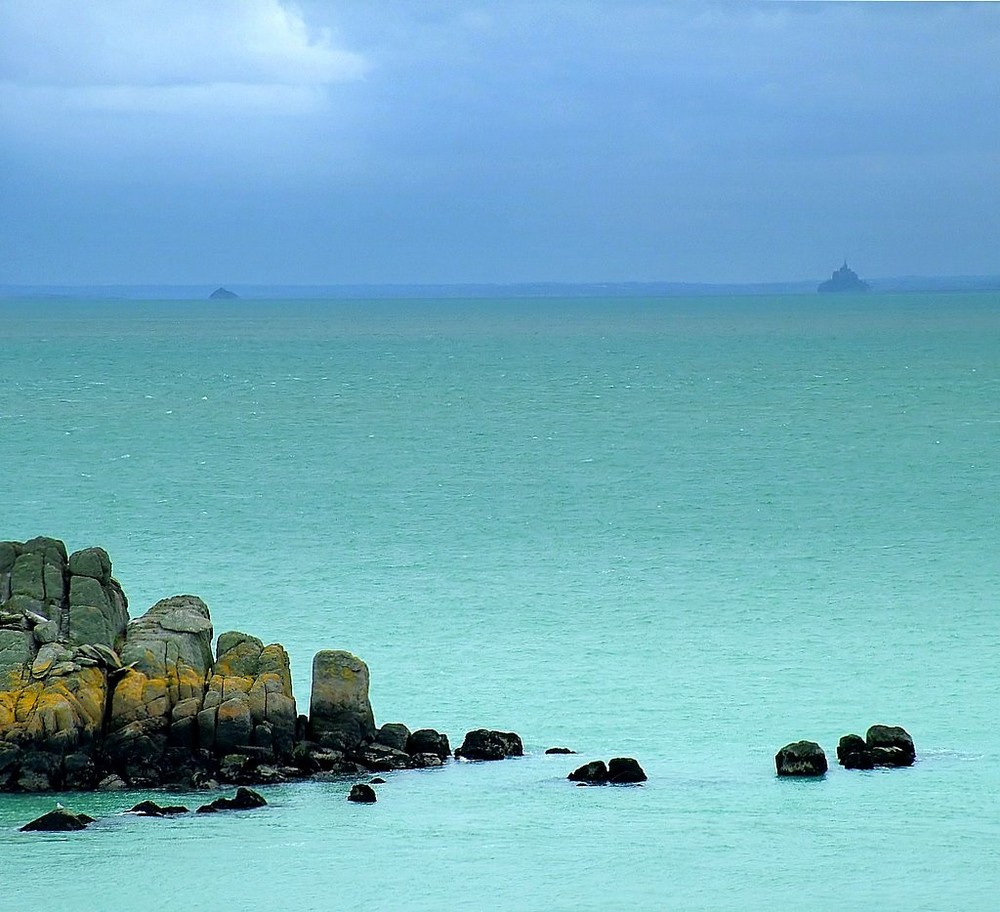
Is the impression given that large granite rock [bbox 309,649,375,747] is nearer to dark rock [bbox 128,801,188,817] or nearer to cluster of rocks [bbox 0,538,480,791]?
cluster of rocks [bbox 0,538,480,791]

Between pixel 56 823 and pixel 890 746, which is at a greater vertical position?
pixel 890 746

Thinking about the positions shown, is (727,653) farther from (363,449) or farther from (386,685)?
(363,449)

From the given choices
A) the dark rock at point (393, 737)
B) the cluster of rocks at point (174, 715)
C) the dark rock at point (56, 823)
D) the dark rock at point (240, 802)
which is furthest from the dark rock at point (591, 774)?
the dark rock at point (56, 823)

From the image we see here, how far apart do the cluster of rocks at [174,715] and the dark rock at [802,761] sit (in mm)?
3134

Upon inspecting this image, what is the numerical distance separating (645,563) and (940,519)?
12073mm

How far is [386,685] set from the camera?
26.3 metres

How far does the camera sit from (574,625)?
3186 cm

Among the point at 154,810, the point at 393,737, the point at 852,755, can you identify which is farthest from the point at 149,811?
the point at 852,755

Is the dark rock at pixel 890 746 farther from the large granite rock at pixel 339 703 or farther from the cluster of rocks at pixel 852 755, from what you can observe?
the large granite rock at pixel 339 703

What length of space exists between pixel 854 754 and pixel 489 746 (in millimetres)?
4175

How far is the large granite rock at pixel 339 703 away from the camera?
809 inches

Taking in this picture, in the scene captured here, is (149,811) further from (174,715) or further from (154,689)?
(154,689)

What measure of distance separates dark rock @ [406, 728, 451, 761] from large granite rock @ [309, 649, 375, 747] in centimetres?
62

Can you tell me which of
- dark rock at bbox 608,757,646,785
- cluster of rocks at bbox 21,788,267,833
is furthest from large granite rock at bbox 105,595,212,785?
dark rock at bbox 608,757,646,785
